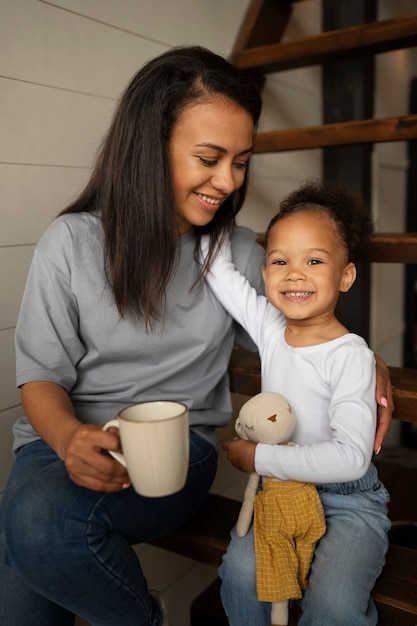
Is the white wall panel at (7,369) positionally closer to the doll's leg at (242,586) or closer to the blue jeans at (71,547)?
the blue jeans at (71,547)

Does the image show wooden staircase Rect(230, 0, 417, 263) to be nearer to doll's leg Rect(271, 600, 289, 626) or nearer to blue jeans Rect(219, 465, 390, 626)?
blue jeans Rect(219, 465, 390, 626)

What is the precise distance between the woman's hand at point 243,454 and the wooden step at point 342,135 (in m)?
0.79

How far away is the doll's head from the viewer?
3.32 ft

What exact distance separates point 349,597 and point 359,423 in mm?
257

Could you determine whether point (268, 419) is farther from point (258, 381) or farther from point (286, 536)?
point (258, 381)

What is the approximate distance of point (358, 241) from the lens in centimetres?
123

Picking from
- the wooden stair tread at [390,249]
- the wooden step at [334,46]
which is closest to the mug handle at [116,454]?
the wooden stair tread at [390,249]

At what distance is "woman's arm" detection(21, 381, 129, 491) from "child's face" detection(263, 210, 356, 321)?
414mm

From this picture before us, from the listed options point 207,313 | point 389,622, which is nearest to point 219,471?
point 207,313

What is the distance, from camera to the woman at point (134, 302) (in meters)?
1.05

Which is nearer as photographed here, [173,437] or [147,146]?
[173,437]

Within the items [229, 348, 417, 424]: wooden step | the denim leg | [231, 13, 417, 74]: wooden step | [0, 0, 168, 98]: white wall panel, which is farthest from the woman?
[231, 13, 417, 74]: wooden step

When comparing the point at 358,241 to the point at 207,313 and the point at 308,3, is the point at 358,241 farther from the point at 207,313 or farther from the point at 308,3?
the point at 308,3

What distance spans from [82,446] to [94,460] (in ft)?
0.09
